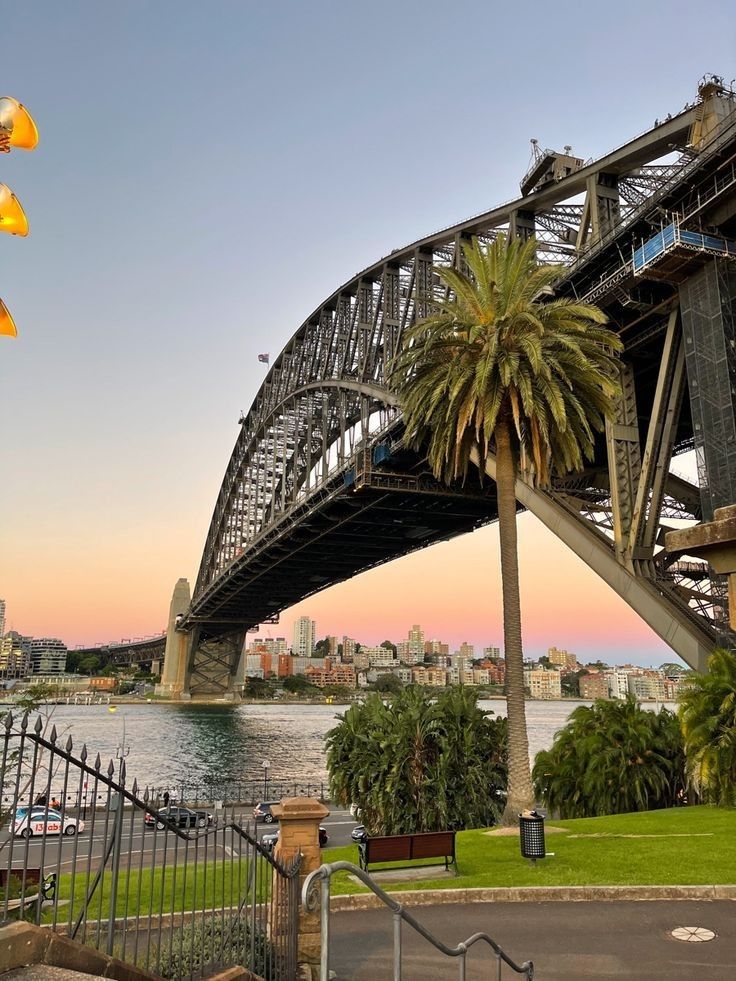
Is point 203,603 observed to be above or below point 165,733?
above

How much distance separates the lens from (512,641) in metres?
22.8

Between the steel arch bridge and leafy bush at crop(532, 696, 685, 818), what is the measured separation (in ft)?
16.1

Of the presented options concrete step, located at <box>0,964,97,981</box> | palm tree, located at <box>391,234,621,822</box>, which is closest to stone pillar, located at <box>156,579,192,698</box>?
palm tree, located at <box>391,234,621,822</box>

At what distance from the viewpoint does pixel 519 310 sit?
926 inches

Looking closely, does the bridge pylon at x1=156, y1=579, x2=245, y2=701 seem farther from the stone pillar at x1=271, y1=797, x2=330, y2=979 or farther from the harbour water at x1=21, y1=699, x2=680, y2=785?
the stone pillar at x1=271, y1=797, x2=330, y2=979

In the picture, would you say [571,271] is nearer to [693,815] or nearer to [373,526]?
[693,815]

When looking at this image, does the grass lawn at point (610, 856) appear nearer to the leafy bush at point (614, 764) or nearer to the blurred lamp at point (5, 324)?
the leafy bush at point (614, 764)

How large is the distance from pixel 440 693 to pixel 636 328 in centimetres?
1692

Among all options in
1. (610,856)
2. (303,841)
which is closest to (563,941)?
(303,841)

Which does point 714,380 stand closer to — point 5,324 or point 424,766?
point 424,766

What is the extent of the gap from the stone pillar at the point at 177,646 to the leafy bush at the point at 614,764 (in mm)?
126865

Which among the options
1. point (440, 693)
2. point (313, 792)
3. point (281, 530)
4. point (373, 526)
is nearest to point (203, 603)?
point (281, 530)

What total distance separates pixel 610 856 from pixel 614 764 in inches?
518

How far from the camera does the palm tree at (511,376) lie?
22781 millimetres
